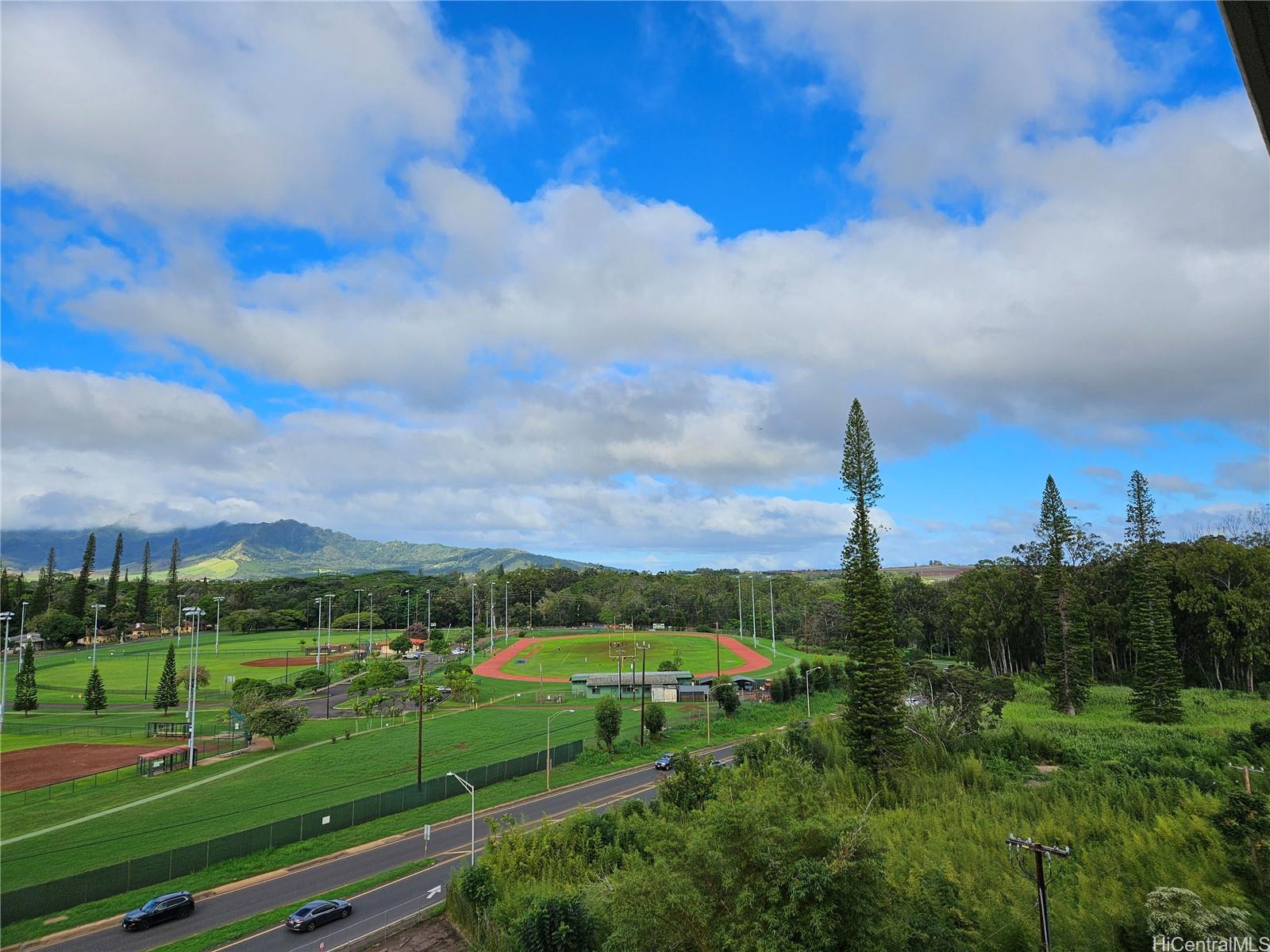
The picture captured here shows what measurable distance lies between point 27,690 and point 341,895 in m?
64.4

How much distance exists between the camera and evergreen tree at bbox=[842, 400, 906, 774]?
38.9 m

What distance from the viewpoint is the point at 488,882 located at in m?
26.1

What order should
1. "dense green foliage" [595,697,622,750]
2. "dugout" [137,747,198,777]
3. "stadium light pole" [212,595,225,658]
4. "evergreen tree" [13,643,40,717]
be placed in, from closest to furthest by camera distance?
"dugout" [137,747,198,777] < "dense green foliage" [595,697,622,750] < "evergreen tree" [13,643,40,717] < "stadium light pole" [212,595,225,658]

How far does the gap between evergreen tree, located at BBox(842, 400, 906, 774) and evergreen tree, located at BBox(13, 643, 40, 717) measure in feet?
268

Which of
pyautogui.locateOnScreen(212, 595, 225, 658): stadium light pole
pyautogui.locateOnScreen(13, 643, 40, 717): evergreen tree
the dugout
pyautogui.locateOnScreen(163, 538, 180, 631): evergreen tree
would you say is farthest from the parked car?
pyautogui.locateOnScreen(163, 538, 180, 631): evergreen tree

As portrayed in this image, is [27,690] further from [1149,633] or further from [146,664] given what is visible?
[1149,633]

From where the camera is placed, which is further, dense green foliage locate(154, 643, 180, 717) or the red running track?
the red running track

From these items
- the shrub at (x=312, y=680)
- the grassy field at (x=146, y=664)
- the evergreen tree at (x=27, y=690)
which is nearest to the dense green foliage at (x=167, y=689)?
the grassy field at (x=146, y=664)

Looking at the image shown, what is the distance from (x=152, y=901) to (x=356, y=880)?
26.5ft

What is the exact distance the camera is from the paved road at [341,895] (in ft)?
85.6

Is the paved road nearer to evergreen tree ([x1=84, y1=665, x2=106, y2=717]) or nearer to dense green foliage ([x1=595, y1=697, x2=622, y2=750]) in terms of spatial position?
dense green foliage ([x1=595, y1=697, x2=622, y2=750])

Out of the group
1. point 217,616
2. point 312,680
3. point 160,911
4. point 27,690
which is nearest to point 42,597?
point 27,690

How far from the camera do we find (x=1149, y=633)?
161 feet

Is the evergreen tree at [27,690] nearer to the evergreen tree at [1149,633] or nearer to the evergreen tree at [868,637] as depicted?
the evergreen tree at [868,637]
